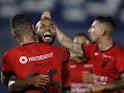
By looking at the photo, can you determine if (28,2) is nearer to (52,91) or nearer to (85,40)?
(85,40)

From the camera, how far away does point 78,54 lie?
4.25 meters

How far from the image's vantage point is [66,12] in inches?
234

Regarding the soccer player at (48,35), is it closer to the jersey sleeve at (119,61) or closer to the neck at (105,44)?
the jersey sleeve at (119,61)

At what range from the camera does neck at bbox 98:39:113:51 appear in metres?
3.80

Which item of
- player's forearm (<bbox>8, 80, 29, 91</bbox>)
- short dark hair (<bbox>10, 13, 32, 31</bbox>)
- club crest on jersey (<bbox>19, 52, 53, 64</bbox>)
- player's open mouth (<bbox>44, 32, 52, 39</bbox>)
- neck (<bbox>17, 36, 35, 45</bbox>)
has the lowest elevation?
player's forearm (<bbox>8, 80, 29, 91</bbox>)

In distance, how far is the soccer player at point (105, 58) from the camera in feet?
11.5

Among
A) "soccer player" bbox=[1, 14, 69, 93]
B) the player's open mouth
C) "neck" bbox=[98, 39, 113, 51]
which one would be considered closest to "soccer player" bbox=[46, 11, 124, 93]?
"neck" bbox=[98, 39, 113, 51]

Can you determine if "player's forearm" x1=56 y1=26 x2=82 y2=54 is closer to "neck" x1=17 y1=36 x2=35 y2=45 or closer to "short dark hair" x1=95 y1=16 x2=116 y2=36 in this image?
"short dark hair" x1=95 y1=16 x2=116 y2=36

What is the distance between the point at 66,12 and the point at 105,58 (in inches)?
90.3

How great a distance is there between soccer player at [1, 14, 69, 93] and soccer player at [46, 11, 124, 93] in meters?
0.72

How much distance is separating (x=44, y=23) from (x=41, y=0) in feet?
8.99

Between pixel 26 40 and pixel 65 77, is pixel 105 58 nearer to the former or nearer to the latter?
pixel 65 77

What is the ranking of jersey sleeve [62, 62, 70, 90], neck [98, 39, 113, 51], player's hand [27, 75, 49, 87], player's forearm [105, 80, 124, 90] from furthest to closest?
neck [98, 39, 113, 51] < player's forearm [105, 80, 124, 90] < jersey sleeve [62, 62, 70, 90] < player's hand [27, 75, 49, 87]

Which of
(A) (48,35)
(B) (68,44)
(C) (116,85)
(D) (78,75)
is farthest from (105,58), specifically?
(D) (78,75)
